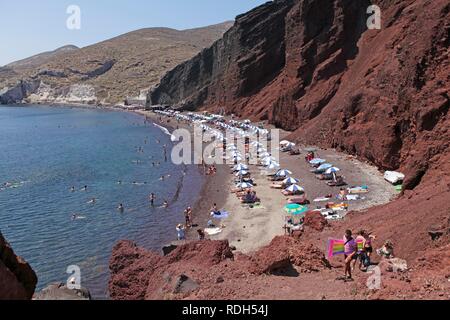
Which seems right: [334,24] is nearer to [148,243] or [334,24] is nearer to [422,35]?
[422,35]

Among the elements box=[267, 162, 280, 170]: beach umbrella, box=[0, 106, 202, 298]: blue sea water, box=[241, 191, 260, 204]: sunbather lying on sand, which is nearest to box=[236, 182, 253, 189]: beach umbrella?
box=[241, 191, 260, 204]: sunbather lying on sand

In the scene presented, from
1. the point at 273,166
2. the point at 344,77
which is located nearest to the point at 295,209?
the point at 273,166

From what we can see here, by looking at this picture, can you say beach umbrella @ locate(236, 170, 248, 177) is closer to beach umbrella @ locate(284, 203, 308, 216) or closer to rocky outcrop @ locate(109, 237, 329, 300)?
beach umbrella @ locate(284, 203, 308, 216)

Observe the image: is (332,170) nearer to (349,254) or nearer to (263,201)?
(263,201)

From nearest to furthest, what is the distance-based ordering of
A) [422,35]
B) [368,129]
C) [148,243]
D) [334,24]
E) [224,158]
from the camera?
[148,243] → [422,35] → [368,129] → [224,158] → [334,24]

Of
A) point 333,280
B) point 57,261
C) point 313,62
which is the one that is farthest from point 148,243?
point 313,62
